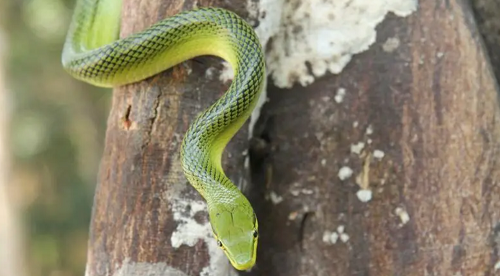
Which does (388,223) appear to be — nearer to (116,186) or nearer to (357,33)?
(357,33)

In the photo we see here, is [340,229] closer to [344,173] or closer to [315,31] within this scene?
[344,173]

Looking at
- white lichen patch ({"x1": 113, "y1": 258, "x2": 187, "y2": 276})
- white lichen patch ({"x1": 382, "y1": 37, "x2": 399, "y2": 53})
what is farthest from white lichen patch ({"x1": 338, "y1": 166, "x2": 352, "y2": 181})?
white lichen patch ({"x1": 113, "y1": 258, "x2": 187, "y2": 276})

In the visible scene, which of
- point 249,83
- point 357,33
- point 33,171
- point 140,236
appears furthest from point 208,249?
point 33,171

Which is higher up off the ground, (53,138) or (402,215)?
(402,215)

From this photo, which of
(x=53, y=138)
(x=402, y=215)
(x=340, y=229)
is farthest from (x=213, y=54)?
(x=53, y=138)

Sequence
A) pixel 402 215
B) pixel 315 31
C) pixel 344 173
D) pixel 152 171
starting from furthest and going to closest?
pixel 315 31 → pixel 344 173 → pixel 402 215 → pixel 152 171

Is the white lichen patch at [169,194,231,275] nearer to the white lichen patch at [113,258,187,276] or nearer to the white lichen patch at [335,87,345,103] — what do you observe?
the white lichen patch at [113,258,187,276]
